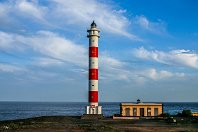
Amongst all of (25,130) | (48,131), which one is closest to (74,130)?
(48,131)

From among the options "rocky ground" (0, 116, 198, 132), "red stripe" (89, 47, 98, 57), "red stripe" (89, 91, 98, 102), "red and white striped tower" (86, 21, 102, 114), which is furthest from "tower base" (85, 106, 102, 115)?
"rocky ground" (0, 116, 198, 132)

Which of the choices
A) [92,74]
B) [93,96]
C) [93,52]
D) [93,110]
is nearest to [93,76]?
[92,74]

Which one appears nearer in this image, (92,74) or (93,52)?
(92,74)

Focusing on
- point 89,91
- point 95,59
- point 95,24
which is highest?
point 95,24

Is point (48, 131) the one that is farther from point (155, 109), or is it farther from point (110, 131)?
point (155, 109)

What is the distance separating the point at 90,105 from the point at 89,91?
261cm

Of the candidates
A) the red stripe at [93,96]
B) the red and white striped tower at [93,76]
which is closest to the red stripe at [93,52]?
the red and white striped tower at [93,76]

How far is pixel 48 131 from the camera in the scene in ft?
127

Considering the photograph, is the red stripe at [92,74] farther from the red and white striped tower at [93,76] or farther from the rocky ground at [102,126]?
the rocky ground at [102,126]

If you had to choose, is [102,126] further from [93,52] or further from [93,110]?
[93,52]

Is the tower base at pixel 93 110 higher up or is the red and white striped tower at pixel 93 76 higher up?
the red and white striped tower at pixel 93 76

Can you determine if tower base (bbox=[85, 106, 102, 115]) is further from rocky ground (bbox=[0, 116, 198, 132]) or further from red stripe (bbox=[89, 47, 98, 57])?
rocky ground (bbox=[0, 116, 198, 132])

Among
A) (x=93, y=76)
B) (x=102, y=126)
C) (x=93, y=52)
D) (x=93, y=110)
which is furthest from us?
(x=93, y=110)

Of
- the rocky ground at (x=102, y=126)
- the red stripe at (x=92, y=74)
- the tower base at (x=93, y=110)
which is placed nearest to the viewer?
the rocky ground at (x=102, y=126)
